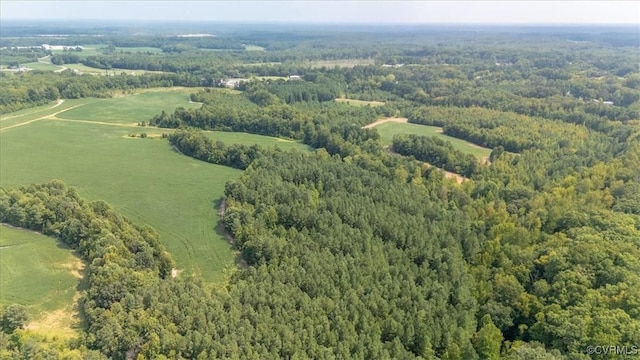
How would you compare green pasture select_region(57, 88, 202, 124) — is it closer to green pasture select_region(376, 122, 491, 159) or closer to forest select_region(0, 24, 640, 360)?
forest select_region(0, 24, 640, 360)

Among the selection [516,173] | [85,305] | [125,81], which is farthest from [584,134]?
[125,81]

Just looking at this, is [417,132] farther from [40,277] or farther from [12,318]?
[12,318]

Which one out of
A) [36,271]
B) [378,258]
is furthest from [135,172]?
[378,258]

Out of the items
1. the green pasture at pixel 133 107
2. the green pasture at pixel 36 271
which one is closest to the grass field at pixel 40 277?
the green pasture at pixel 36 271

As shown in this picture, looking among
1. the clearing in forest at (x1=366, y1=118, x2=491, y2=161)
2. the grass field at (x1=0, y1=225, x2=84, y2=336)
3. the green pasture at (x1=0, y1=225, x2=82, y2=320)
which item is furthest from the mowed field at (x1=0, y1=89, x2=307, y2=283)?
the clearing in forest at (x1=366, y1=118, x2=491, y2=161)

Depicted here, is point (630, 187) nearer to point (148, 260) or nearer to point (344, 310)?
point (344, 310)

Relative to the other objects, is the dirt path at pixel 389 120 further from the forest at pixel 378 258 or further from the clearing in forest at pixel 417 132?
the forest at pixel 378 258
